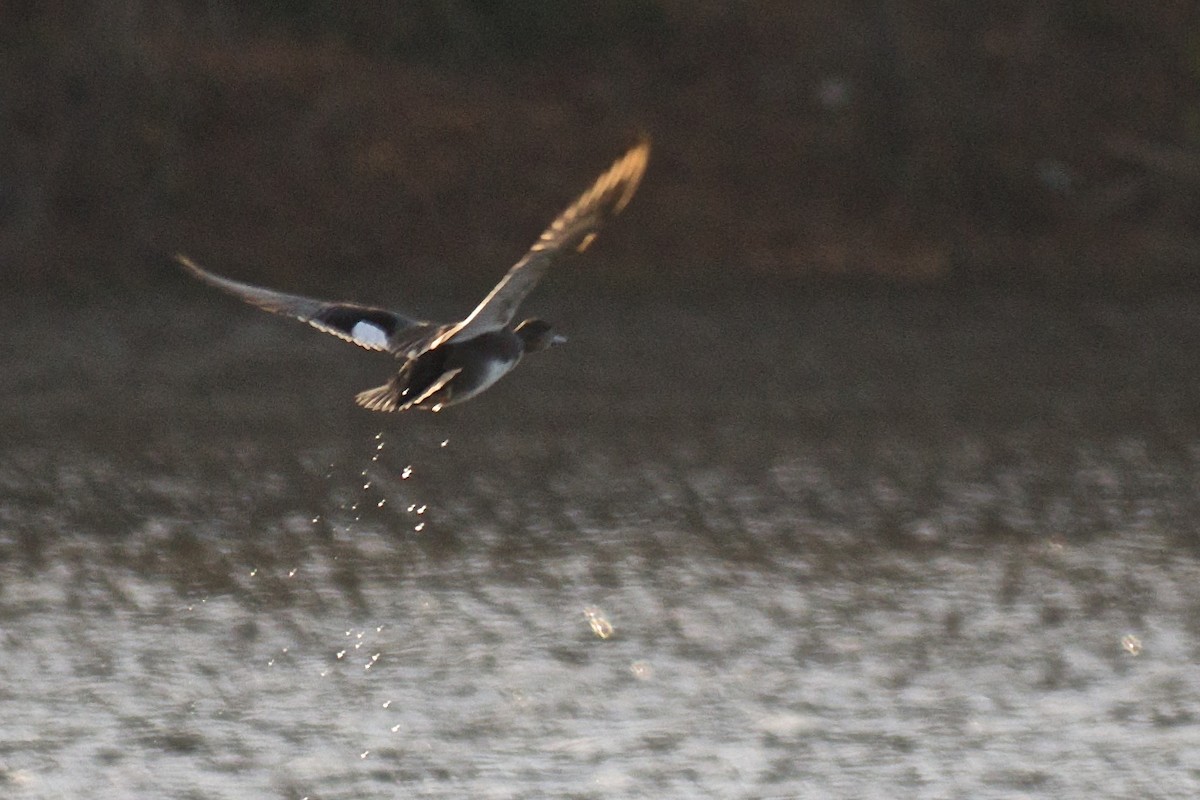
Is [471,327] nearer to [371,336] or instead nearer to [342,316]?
[371,336]

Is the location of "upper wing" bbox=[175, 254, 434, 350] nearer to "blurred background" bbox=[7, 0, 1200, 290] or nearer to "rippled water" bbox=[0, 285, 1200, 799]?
"rippled water" bbox=[0, 285, 1200, 799]

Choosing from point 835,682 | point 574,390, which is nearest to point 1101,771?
point 835,682

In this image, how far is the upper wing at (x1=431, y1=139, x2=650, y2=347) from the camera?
24.5 ft

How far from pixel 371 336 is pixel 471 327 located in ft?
2.72

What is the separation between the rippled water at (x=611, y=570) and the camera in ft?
31.6

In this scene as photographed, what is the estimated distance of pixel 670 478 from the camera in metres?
15.7

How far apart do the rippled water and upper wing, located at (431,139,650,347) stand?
2488mm

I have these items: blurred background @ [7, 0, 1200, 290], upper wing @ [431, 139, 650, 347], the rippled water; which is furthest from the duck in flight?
blurred background @ [7, 0, 1200, 290]

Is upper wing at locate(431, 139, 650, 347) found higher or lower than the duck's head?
lower

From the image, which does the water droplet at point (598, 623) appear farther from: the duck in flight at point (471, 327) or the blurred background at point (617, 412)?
A: the duck in flight at point (471, 327)

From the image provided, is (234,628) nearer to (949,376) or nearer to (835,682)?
(835,682)

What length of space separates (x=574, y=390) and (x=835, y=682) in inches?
341

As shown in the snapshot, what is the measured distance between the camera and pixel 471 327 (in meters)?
7.69

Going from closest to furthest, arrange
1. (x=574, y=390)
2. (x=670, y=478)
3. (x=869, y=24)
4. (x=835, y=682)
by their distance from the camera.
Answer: (x=835, y=682), (x=670, y=478), (x=574, y=390), (x=869, y=24)
